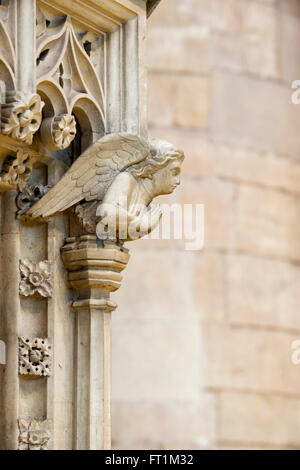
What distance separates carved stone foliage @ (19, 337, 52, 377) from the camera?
83.0 inches

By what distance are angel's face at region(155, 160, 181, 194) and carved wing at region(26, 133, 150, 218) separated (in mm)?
56

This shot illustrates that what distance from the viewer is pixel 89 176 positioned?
7.40ft

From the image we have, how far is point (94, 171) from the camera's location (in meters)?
2.26

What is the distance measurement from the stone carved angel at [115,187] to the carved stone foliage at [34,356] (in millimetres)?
234

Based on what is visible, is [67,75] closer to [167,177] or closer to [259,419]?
[167,177]

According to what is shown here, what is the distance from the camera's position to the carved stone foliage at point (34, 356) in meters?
2.11

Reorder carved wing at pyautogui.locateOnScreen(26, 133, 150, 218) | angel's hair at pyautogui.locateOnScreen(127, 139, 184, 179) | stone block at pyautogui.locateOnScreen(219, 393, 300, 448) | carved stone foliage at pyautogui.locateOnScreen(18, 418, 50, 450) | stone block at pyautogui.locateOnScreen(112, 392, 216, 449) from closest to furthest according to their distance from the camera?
carved stone foliage at pyautogui.locateOnScreen(18, 418, 50, 450) → carved wing at pyautogui.locateOnScreen(26, 133, 150, 218) → angel's hair at pyautogui.locateOnScreen(127, 139, 184, 179) → stone block at pyautogui.locateOnScreen(112, 392, 216, 449) → stone block at pyautogui.locateOnScreen(219, 393, 300, 448)

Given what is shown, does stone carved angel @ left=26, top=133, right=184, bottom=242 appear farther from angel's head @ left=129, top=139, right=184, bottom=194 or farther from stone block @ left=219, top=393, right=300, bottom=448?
stone block @ left=219, top=393, right=300, bottom=448

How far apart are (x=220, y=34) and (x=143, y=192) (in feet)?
6.19

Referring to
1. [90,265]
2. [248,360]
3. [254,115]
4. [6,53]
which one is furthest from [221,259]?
[6,53]

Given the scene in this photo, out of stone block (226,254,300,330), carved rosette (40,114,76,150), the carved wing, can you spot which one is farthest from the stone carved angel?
stone block (226,254,300,330)
